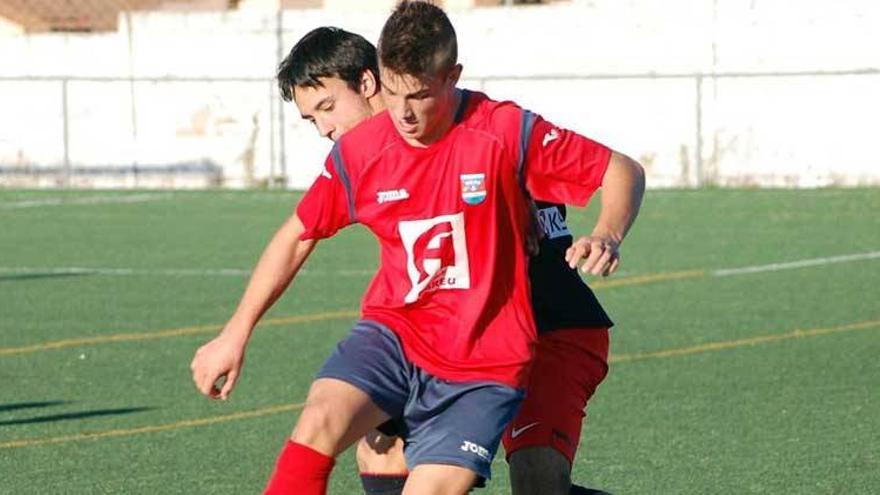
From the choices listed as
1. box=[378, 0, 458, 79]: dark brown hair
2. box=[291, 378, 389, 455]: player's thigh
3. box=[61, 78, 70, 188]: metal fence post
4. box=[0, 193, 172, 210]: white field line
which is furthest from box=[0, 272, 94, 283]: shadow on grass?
box=[61, 78, 70, 188]: metal fence post

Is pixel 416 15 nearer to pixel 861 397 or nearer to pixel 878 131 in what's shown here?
pixel 861 397

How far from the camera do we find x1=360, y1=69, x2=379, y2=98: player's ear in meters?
6.04

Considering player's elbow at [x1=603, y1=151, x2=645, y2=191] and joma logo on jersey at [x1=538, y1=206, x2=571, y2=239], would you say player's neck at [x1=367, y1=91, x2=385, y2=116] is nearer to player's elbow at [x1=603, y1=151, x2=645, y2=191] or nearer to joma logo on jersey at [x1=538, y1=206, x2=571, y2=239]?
joma logo on jersey at [x1=538, y1=206, x2=571, y2=239]

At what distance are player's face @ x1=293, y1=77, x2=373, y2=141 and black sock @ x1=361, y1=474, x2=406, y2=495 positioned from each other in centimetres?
116

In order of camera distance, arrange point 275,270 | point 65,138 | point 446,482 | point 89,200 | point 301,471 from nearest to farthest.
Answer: point 301,471 → point 446,482 → point 275,270 → point 89,200 → point 65,138

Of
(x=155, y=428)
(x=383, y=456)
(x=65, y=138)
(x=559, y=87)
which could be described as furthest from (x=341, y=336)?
(x=65, y=138)

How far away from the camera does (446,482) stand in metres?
5.24

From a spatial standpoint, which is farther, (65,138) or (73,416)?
(65,138)

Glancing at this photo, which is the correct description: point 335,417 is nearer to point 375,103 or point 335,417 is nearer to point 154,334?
point 375,103

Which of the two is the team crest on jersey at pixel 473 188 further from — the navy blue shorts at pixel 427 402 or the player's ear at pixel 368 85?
the player's ear at pixel 368 85

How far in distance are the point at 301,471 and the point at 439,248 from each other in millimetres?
728

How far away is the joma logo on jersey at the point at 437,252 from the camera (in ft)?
17.6

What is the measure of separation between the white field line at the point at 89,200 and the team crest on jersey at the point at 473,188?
65.1 feet

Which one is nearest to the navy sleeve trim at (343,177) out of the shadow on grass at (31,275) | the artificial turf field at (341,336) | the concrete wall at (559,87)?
the artificial turf field at (341,336)
